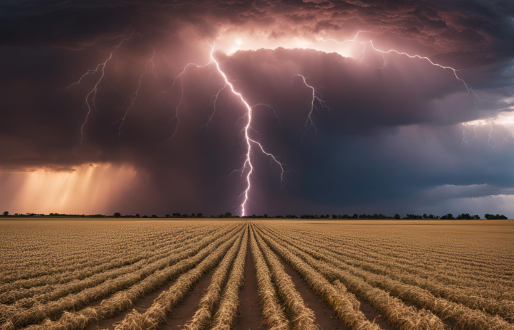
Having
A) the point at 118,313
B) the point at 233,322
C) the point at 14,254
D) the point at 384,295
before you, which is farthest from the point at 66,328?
the point at 14,254

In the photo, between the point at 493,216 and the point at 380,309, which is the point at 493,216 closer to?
the point at 493,216

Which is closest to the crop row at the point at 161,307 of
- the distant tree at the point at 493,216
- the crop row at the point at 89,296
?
the crop row at the point at 89,296

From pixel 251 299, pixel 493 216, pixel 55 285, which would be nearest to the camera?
pixel 251 299

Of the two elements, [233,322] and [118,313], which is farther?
[118,313]

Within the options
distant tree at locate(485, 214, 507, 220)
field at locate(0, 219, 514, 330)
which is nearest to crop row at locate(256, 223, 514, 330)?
field at locate(0, 219, 514, 330)

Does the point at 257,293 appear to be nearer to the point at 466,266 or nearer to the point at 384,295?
the point at 384,295

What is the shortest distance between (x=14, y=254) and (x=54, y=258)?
4557 millimetres

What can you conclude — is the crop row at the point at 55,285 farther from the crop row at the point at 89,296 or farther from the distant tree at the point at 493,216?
the distant tree at the point at 493,216

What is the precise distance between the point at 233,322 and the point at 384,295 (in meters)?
5.32

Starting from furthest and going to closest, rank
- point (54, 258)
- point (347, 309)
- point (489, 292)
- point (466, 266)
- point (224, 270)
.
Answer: point (54, 258)
point (466, 266)
point (224, 270)
point (489, 292)
point (347, 309)

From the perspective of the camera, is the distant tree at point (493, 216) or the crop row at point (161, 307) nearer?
the crop row at point (161, 307)

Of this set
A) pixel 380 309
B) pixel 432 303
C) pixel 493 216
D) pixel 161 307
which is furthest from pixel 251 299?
pixel 493 216

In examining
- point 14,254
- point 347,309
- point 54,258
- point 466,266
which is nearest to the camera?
point 347,309

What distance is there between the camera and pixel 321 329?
7.75 meters
